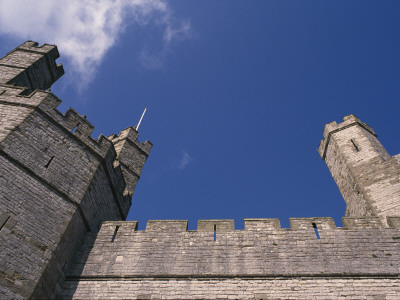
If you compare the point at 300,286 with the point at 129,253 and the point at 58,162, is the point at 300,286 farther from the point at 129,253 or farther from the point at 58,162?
the point at 58,162

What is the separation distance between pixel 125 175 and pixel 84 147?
3.29m

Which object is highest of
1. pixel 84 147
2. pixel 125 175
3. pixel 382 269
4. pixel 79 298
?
pixel 125 175

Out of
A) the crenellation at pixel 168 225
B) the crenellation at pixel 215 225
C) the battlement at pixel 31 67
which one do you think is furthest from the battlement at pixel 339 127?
the battlement at pixel 31 67

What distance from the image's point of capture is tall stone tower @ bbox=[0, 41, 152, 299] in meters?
6.01

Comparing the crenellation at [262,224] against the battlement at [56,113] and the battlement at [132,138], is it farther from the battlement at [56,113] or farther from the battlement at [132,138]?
the battlement at [132,138]

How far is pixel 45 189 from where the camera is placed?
23.5 ft

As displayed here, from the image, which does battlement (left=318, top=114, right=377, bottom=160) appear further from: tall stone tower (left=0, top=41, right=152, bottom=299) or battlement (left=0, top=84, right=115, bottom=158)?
battlement (left=0, top=84, right=115, bottom=158)

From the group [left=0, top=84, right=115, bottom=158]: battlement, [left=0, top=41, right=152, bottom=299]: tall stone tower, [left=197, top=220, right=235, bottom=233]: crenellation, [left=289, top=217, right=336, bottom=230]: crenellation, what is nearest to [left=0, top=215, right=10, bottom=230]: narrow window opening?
[left=0, top=41, right=152, bottom=299]: tall stone tower

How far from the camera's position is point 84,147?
8.67m

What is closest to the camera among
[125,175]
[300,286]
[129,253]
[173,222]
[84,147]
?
[300,286]

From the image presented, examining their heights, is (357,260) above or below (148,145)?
below

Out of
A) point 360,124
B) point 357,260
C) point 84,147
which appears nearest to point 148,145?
point 84,147

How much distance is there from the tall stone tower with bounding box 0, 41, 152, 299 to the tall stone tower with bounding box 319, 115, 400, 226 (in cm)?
743

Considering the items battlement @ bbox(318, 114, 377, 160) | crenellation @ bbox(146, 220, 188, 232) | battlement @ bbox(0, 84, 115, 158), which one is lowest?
crenellation @ bbox(146, 220, 188, 232)
